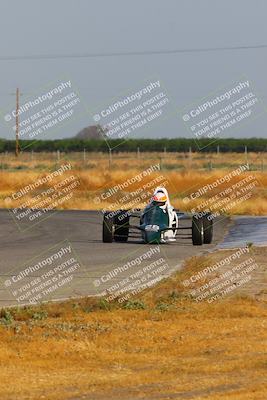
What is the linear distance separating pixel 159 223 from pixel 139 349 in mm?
14493

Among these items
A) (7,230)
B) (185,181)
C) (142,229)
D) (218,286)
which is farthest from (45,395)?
(185,181)

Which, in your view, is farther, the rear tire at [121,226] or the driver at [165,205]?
the rear tire at [121,226]

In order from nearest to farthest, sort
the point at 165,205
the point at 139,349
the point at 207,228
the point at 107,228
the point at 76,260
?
the point at 139,349
the point at 76,260
the point at 165,205
the point at 207,228
the point at 107,228

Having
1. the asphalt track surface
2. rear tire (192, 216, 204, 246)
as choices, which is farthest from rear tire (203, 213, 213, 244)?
the asphalt track surface

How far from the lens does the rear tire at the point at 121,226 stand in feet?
92.4

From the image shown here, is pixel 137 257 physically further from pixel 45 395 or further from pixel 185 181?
pixel 185 181

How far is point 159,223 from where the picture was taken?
27.4 meters

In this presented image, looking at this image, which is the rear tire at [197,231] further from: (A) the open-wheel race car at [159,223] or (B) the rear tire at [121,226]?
(B) the rear tire at [121,226]

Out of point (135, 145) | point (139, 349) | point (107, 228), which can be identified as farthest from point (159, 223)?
point (135, 145)

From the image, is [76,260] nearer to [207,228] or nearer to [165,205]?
[165,205]

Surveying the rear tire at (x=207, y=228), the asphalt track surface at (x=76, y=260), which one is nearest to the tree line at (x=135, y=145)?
the asphalt track surface at (x=76, y=260)

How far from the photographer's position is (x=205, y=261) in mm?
22500

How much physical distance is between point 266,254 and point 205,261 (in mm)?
1918

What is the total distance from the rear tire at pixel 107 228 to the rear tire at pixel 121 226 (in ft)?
0.62
